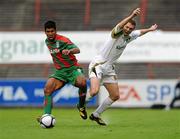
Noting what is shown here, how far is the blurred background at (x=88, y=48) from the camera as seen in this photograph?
25.6 m

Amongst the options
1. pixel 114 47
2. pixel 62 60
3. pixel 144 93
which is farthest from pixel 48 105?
pixel 144 93

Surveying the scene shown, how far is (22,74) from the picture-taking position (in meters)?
28.7

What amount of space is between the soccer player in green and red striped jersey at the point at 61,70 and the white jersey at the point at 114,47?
60 centimetres

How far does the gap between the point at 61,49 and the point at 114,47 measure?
48.0 inches

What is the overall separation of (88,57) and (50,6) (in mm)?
4256

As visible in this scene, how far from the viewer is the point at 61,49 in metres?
14.4

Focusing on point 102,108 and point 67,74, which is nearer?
point 67,74

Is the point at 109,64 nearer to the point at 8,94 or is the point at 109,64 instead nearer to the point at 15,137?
the point at 15,137

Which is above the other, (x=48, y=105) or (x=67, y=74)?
(x=67, y=74)

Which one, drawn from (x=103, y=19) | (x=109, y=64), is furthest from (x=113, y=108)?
(x=109, y=64)

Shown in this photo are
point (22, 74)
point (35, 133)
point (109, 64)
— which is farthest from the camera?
point (22, 74)

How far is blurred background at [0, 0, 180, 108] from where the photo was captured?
25.6 meters

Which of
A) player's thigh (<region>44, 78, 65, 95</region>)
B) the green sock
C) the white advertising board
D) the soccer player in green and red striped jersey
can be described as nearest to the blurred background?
the white advertising board

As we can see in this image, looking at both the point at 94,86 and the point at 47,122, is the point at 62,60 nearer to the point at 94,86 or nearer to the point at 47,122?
the point at 94,86
